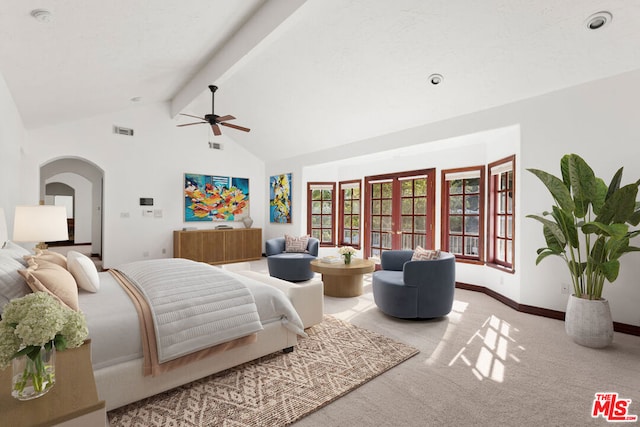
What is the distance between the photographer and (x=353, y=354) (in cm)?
285

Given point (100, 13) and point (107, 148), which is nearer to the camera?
point (100, 13)

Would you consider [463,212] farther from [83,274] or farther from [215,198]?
[215,198]

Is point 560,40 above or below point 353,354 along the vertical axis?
above

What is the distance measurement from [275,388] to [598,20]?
4201 mm

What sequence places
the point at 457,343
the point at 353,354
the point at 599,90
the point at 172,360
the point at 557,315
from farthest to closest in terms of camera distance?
the point at 557,315 → the point at 599,90 → the point at 457,343 → the point at 353,354 → the point at 172,360

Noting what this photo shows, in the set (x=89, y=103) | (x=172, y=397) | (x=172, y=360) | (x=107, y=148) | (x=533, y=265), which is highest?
(x=89, y=103)

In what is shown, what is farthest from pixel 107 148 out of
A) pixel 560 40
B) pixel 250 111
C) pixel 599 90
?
pixel 599 90

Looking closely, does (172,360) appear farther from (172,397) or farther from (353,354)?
(353,354)

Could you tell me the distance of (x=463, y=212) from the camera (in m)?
5.45

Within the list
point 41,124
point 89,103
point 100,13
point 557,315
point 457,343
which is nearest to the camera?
point 100,13

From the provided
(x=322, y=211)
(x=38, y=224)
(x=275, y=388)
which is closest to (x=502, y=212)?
(x=322, y=211)

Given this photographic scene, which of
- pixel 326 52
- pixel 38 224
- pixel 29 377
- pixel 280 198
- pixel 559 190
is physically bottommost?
pixel 29 377

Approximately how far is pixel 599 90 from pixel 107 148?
792cm

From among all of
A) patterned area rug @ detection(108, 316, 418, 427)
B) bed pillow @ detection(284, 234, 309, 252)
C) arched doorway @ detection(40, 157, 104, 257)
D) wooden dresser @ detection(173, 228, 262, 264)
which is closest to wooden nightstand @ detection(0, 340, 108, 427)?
patterned area rug @ detection(108, 316, 418, 427)
